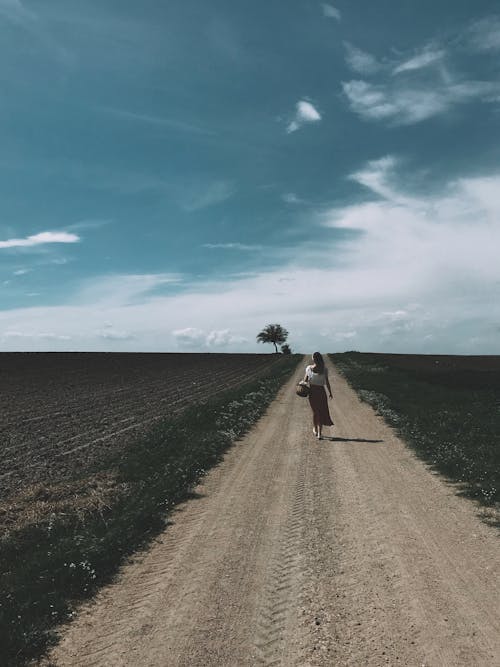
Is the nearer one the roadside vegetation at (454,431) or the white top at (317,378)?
the roadside vegetation at (454,431)

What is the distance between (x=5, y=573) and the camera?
24.1 ft

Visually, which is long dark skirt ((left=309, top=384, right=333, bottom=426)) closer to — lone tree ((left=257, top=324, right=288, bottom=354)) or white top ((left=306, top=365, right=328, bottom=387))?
white top ((left=306, top=365, right=328, bottom=387))

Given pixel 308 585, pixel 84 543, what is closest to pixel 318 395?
pixel 84 543

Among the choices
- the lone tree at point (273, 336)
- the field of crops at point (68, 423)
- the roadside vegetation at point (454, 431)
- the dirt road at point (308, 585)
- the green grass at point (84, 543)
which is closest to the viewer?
the dirt road at point (308, 585)

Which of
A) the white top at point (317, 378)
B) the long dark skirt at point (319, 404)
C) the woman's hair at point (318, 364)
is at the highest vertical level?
the woman's hair at point (318, 364)

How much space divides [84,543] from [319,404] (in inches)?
394

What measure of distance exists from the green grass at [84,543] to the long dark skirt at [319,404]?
11.2 feet

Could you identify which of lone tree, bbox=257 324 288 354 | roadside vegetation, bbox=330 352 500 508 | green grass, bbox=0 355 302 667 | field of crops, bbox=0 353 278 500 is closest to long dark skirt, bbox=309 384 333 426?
roadside vegetation, bbox=330 352 500 508

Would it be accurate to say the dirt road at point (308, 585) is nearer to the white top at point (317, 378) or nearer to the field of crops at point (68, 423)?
the white top at point (317, 378)

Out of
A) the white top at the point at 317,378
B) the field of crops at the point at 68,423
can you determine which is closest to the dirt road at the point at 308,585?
the white top at the point at 317,378

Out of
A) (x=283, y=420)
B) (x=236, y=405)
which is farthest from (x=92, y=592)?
(x=236, y=405)

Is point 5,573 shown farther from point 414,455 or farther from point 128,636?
point 414,455

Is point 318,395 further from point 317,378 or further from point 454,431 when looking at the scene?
point 454,431

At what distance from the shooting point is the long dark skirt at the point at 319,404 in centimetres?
1644
